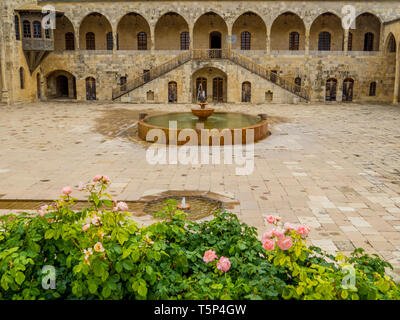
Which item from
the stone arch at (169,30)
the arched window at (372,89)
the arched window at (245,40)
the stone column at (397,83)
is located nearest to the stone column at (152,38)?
the stone arch at (169,30)

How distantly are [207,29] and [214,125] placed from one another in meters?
18.3

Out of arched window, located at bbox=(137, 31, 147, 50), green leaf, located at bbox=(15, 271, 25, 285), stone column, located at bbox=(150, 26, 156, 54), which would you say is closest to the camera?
green leaf, located at bbox=(15, 271, 25, 285)

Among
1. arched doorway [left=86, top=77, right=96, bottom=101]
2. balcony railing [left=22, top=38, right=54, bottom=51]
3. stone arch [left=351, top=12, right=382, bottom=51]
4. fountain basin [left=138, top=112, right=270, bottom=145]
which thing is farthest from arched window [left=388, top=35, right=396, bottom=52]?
balcony railing [left=22, top=38, right=54, bottom=51]

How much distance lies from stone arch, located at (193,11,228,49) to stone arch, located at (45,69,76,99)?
10161 mm

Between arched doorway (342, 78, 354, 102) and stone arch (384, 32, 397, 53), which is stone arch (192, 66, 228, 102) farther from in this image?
stone arch (384, 32, 397, 53)

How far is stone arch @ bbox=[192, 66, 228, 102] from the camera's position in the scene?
2989 cm

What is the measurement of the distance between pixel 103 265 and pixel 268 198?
551 centimetres

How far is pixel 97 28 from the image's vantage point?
103 feet

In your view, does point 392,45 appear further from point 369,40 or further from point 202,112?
point 202,112

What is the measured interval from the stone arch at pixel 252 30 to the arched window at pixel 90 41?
11100 millimetres

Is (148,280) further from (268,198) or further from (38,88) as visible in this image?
(38,88)

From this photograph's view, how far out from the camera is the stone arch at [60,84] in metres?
31.2
